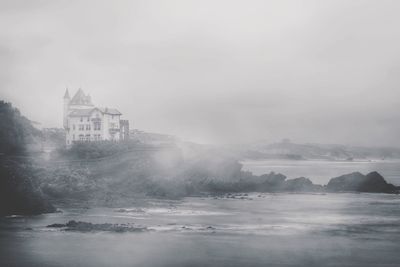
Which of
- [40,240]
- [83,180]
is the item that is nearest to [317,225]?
[40,240]

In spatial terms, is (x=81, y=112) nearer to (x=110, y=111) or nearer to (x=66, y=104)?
(x=110, y=111)

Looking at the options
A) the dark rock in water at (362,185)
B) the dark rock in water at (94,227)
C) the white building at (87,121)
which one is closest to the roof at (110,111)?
the white building at (87,121)

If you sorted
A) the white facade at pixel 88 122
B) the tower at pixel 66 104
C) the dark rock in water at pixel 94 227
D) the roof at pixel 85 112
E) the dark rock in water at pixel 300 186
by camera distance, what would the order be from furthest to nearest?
the tower at pixel 66 104
the white facade at pixel 88 122
the roof at pixel 85 112
the dark rock in water at pixel 300 186
the dark rock in water at pixel 94 227

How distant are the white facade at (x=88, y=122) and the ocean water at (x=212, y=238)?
66.1 ft

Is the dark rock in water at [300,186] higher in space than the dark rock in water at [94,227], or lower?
higher

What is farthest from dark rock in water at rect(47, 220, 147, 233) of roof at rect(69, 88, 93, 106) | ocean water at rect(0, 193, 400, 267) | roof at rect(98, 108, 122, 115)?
roof at rect(69, 88, 93, 106)

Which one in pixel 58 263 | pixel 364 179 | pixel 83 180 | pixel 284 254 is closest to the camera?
pixel 58 263

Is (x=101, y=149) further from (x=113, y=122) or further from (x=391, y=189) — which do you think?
(x=391, y=189)

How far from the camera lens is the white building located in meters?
56.8

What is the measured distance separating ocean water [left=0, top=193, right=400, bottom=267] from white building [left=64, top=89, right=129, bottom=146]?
20.2 meters

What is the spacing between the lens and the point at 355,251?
2416 centimetres

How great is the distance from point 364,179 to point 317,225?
86.9ft

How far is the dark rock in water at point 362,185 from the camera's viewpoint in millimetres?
55219

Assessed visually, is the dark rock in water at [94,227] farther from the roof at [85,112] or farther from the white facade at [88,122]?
the roof at [85,112]
